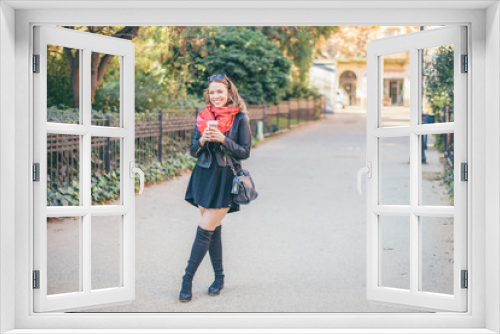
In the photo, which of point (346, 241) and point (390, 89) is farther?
point (390, 89)

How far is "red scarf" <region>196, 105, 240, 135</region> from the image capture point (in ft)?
15.0

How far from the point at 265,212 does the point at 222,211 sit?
12.5 feet

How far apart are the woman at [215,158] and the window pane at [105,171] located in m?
3.79

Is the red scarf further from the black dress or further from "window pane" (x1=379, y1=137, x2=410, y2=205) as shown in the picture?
"window pane" (x1=379, y1=137, x2=410, y2=205)

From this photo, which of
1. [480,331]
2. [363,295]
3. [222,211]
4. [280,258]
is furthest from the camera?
[280,258]

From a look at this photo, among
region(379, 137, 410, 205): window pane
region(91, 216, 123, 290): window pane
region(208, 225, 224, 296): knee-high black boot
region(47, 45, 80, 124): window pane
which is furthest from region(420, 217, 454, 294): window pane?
region(47, 45, 80, 124): window pane

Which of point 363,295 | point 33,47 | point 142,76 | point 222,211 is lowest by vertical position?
point 363,295

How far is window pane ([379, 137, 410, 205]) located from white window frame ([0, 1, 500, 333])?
11.3ft

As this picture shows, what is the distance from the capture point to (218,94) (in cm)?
455

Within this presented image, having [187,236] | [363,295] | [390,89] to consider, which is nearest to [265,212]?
[187,236]

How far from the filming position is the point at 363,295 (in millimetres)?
4992

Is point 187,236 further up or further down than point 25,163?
further down

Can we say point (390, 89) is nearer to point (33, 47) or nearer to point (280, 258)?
point (280, 258)

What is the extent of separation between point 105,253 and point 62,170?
6.19 ft
